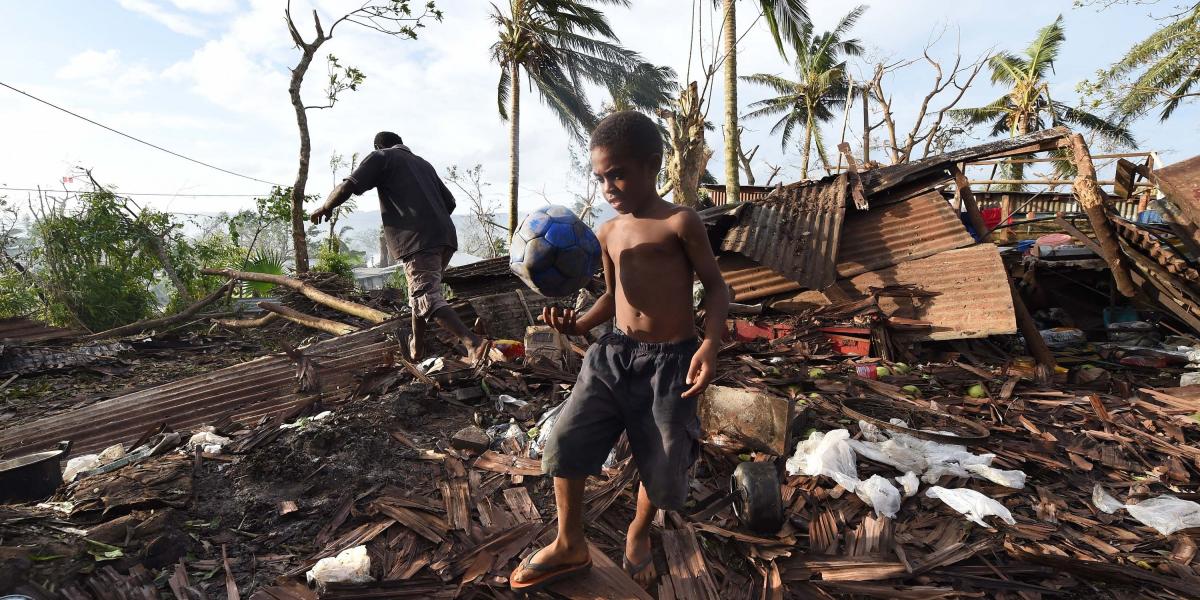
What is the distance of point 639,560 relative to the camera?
2.50 meters

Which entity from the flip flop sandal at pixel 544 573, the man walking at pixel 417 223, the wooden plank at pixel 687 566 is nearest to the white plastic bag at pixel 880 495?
the wooden plank at pixel 687 566

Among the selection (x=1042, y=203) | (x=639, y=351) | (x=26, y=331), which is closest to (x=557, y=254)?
(x=639, y=351)

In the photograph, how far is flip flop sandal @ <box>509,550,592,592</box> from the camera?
7.57 feet

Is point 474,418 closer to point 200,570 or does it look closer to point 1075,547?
point 200,570

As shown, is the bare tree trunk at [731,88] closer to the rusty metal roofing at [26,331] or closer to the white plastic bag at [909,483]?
the white plastic bag at [909,483]

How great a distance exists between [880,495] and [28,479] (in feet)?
17.1

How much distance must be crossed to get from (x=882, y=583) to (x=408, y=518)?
2449 mm

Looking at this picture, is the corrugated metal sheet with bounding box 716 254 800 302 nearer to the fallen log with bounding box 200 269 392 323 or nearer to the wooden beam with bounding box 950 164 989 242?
the wooden beam with bounding box 950 164 989 242

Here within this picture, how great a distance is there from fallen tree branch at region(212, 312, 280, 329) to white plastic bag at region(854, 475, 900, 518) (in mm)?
9820

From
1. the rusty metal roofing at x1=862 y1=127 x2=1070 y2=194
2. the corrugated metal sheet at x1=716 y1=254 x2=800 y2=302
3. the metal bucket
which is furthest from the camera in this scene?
Answer: the corrugated metal sheet at x1=716 y1=254 x2=800 y2=302

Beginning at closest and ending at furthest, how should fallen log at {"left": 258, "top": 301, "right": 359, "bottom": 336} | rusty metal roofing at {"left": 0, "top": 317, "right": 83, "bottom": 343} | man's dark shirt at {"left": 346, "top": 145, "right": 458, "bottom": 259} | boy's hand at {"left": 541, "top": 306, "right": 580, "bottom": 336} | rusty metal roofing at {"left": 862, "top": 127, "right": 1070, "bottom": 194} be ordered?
boy's hand at {"left": 541, "top": 306, "right": 580, "bottom": 336} < man's dark shirt at {"left": 346, "top": 145, "right": 458, "bottom": 259} < rusty metal roofing at {"left": 862, "top": 127, "right": 1070, "bottom": 194} < fallen log at {"left": 258, "top": 301, "right": 359, "bottom": 336} < rusty metal roofing at {"left": 0, "top": 317, "right": 83, "bottom": 343}

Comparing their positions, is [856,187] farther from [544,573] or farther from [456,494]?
[544,573]

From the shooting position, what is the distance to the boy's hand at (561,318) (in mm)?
2143

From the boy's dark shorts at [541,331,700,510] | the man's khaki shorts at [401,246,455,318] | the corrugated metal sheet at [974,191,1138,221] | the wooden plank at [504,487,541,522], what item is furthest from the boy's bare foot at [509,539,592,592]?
the corrugated metal sheet at [974,191,1138,221]
